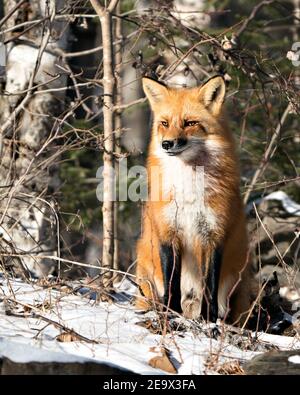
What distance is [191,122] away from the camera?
707 centimetres

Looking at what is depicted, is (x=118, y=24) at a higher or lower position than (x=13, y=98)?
higher

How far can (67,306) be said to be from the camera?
639 centimetres

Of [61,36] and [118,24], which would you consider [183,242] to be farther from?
[118,24]

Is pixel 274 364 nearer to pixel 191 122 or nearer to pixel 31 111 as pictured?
pixel 191 122

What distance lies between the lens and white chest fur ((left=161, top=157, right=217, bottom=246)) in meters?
6.90

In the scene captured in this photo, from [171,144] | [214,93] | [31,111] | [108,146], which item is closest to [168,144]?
[171,144]

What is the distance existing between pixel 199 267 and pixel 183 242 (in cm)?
27

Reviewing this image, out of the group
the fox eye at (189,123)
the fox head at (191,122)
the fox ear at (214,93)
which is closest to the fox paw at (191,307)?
the fox head at (191,122)

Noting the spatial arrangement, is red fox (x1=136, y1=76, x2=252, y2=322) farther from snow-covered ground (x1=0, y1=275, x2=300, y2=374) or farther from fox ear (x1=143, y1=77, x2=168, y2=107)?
snow-covered ground (x1=0, y1=275, x2=300, y2=374)

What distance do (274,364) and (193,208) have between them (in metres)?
2.05

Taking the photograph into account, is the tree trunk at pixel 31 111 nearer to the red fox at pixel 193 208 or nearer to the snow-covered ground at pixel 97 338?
the red fox at pixel 193 208

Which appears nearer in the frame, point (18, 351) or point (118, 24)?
point (18, 351)

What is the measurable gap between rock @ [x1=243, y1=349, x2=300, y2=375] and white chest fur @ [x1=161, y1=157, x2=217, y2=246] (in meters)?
1.75
